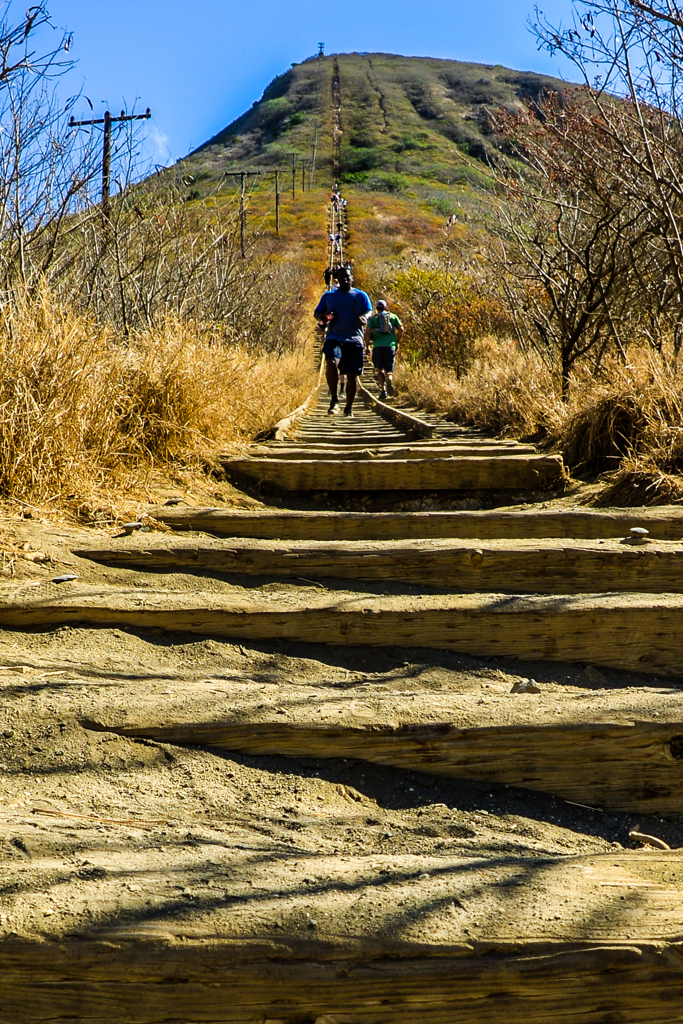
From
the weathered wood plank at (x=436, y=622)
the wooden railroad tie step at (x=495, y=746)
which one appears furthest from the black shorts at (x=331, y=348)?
the wooden railroad tie step at (x=495, y=746)

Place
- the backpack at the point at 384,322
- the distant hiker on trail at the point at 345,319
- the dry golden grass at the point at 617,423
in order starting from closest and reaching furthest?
the dry golden grass at the point at 617,423 → the distant hiker on trail at the point at 345,319 → the backpack at the point at 384,322

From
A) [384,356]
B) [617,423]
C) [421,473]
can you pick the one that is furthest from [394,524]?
[384,356]

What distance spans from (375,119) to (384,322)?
8186 centimetres

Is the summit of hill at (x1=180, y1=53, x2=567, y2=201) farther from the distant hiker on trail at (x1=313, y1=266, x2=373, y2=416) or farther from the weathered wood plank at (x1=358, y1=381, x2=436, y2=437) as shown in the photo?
the distant hiker on trail at (x1=313, y1=266, x2=373, y2=416)

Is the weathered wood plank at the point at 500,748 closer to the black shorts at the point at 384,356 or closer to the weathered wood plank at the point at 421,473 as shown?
the weathered wood plank at the point at 421,473

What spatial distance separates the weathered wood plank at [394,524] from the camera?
3691mm

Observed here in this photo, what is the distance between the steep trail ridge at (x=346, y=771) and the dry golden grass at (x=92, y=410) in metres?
0.39

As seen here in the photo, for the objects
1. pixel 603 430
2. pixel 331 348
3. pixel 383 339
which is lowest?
pixel 603 430

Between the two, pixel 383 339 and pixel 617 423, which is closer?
pixel 617 423

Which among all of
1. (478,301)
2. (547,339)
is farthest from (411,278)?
(547,339)

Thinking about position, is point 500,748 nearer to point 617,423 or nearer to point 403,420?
point 617,423

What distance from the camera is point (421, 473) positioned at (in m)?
4.99

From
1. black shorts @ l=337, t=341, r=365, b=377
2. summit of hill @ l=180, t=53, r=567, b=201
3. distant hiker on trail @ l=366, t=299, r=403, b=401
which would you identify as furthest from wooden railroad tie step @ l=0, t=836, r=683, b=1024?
summit of hill @ l=180, t=53, r=567, b=201

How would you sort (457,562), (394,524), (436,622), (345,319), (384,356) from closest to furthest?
(436,622) < (457,562) < (394,524) < (345,319) < (384,356)
